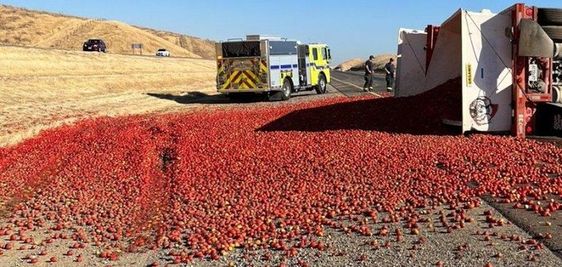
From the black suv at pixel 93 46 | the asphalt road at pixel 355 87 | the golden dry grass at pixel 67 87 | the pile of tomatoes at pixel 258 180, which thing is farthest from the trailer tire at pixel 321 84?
the black suv at pixel 93 46

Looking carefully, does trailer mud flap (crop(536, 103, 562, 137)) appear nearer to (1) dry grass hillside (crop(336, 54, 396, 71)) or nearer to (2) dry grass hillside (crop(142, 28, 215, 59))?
(1) dry grass hillside (crop(336, 54, 396, 71))

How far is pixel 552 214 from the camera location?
23.9ft

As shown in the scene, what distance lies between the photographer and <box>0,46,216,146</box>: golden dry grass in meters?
18.8

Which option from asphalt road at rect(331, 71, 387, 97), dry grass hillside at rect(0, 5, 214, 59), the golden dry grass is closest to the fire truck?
the golden dry grass

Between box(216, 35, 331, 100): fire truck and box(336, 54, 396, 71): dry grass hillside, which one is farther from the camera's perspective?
box(336, 54, 396, 71): dry grass hillside

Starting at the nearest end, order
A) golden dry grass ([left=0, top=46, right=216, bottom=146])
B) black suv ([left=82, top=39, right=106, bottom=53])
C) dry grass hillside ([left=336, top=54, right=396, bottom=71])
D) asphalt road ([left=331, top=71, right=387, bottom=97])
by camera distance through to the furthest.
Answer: golden dry grass ([left=0, top=46, right=216, bottom=146]) < asphalt road ([left=331, top=71, right=387, bottom=97]) < black suv ([left=82, top=39, right=106, bottom=53]) < dry grass hillside ([left=336, top=54, right=396, bottom=71])

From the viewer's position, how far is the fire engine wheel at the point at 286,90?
27.6m

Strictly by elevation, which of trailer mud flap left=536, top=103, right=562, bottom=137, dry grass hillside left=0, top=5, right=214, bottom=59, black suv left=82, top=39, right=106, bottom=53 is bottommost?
trailer mud flap left=536, top=103, right=562, bottom=137

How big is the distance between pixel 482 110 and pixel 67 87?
21171 millimetres

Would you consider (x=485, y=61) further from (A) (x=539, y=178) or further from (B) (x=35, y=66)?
(B) (x=35, y=66)

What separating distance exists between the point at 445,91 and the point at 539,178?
5371 mm

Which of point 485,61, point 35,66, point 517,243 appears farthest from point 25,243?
point 35,66

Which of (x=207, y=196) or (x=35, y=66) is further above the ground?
(x=35, y=66)

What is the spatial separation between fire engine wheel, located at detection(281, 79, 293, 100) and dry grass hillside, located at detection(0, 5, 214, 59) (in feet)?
172
